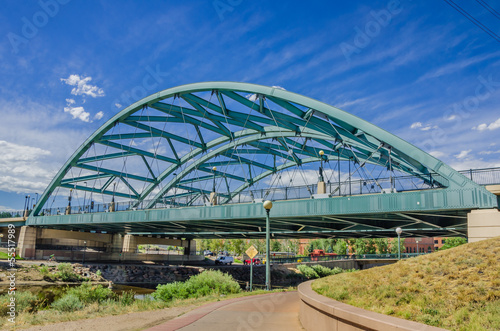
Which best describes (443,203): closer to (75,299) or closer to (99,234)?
(75,299)

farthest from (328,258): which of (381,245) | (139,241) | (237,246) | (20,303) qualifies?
(20,303)

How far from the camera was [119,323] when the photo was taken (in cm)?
1062

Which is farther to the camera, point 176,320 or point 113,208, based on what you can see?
point 113,208

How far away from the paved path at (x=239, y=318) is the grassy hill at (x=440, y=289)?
1631 millimetres

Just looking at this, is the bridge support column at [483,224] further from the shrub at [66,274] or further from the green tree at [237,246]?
the green tree at [237,246]

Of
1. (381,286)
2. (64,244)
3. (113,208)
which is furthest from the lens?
(64,244)

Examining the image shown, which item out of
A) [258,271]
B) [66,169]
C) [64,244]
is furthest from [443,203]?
[64,244]

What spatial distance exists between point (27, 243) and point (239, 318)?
56578mm

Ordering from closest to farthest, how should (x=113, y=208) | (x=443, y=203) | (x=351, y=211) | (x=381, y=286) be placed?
(x=381, y=286), (x=443, y=203), (x=351, y=211), (x=113, y=208)

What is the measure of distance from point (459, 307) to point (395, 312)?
1058mm

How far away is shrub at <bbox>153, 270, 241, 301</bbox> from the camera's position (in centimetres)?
1747

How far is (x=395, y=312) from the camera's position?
6809 millimetres

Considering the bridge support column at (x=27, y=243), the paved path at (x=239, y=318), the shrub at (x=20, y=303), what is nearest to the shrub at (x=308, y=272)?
the paved path at (x=239, y=318)

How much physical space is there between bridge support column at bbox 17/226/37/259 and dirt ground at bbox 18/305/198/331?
52098 mm
